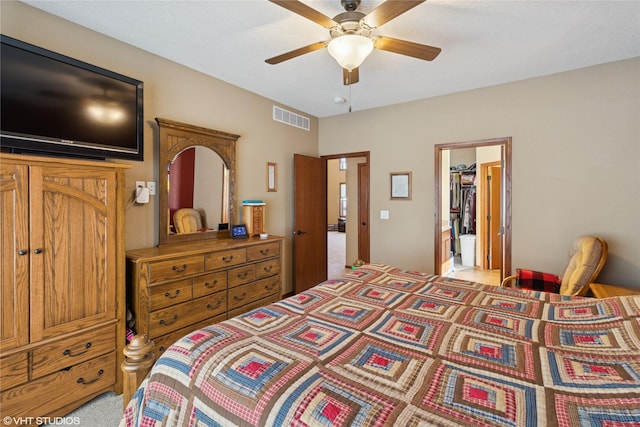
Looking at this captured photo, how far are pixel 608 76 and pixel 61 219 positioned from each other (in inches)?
185

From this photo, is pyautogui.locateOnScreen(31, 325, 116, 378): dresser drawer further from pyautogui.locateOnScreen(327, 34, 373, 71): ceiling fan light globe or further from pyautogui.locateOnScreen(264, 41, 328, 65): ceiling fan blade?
pyautogui.locateOnScreen(327, 34, 373, 71): ceiling fan light globe

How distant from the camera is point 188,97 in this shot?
2.96m

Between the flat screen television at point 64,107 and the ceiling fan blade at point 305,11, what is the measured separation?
1.48 meters

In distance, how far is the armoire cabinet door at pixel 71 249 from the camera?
1.71 meters

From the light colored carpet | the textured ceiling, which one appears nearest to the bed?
the light colored carpet

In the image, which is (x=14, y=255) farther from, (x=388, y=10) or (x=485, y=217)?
(x=485, y=217)

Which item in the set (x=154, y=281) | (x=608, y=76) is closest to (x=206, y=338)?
(x=154, y=281)

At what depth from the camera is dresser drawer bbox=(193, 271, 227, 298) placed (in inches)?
98.5

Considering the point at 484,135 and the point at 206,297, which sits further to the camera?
the point at 484,135

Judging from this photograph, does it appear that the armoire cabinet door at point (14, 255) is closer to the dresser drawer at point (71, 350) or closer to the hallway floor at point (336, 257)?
the dresser drawer at point (71, 350)

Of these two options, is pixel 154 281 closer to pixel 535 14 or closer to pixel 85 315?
pixel 85 315

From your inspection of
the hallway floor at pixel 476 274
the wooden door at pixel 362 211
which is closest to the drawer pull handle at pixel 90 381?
the wooden door at pixel 362 211

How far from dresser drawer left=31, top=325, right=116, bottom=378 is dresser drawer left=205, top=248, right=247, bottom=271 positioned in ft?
2.66

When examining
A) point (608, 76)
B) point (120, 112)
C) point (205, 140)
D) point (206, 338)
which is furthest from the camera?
point (205, 140)
